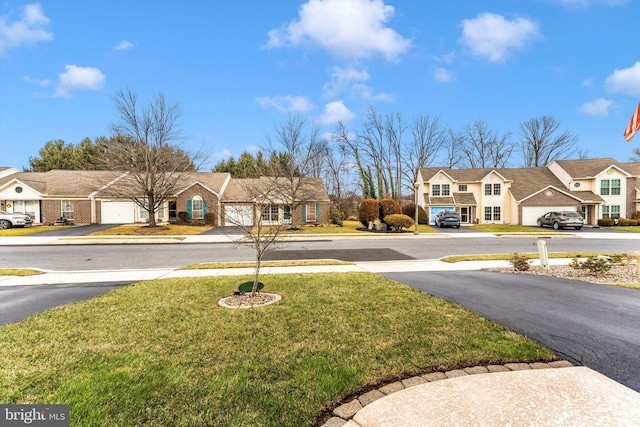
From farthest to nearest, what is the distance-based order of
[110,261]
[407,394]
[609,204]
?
[609,204], [110,261], [407,394]

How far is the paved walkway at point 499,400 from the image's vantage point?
2.41 m

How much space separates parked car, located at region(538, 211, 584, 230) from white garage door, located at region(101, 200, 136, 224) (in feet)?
129

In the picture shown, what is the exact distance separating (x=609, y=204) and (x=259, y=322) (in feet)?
137

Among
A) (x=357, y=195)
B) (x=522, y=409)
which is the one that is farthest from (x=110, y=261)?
(x=357, y=195)

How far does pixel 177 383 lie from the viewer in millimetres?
2979

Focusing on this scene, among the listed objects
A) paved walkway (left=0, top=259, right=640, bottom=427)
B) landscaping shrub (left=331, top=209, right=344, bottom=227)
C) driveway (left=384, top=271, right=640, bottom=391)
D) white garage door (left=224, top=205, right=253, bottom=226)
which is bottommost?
driveway (left=384, top=271, right=640, bottom=391)

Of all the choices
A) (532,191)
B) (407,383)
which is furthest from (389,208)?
(407,383)

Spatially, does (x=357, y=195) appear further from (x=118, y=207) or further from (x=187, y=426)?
(x=187, y=426)

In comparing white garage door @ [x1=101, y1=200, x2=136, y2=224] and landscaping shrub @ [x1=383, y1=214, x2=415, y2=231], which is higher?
white garage door @ [x1=101, y1=200, x2=136, y2=224]

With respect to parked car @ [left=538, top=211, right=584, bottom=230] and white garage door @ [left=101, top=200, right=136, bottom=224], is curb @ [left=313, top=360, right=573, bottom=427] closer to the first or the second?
parked car @ [left=538, top=211, right=584, bottom=230]

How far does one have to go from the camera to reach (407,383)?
Answer: 2973 mm

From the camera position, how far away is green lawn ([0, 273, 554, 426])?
2.67 meters

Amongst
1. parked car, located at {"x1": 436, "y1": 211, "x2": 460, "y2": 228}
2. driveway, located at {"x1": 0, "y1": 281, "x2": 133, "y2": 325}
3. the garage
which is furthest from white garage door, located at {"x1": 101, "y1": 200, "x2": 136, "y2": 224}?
the garage

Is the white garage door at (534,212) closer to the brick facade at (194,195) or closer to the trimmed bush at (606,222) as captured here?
the trimmed bush at (606,222)
